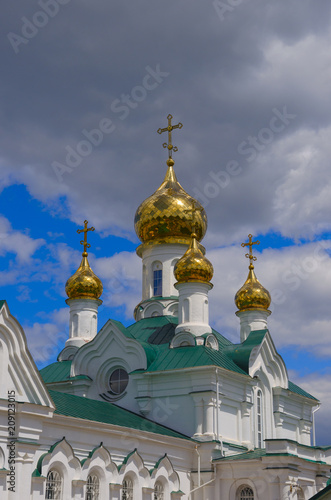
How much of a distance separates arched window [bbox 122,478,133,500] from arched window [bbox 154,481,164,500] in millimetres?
984

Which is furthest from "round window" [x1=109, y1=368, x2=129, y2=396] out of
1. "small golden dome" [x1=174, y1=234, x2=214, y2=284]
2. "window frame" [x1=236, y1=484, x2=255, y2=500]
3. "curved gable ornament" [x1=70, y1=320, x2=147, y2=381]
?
"window frame" [x1=236, y1=484, x2=255, y2=500]

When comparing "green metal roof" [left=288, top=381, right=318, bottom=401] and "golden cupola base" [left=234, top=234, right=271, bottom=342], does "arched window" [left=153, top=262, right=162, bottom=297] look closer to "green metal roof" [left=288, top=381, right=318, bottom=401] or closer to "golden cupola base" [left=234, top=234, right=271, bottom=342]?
"golden cupola base" [left=234, top=234, right=271, bottom=342]

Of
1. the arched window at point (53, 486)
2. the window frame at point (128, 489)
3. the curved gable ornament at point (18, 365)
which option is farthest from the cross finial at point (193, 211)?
the arched window at point (53, 486)

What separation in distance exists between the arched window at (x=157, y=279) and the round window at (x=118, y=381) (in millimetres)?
3943

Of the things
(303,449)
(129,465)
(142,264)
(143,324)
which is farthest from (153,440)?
(142,264)

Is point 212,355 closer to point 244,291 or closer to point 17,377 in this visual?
point 244,291

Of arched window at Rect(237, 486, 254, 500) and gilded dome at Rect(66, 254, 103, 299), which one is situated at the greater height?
gilded dome at Rect(66, 254, 103, 299)

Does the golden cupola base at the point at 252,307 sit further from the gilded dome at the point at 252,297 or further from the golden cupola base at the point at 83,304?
the golden cupola base at the point at 83,304

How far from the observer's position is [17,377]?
1416 centimetres

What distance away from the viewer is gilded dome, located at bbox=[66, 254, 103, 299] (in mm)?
23875

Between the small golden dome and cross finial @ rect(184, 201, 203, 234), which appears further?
cross finial @ rect(184, 201, 203, 234)

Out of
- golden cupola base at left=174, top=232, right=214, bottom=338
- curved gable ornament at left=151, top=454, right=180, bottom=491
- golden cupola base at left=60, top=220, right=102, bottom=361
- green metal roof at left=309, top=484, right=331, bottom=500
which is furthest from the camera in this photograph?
golden cupola base at left=60, top=220, right=102, bottom=361

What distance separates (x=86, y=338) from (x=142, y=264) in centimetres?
333

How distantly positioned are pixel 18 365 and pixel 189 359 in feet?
22.3
